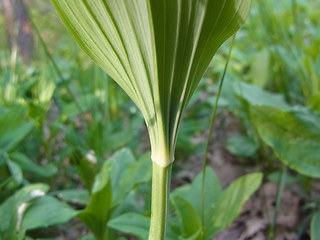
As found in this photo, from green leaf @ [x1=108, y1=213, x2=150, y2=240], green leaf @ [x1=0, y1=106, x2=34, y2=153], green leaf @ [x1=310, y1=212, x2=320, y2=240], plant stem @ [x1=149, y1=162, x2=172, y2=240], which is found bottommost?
green leaf @ [x1=310, y1=212, x2=320, y2=240]

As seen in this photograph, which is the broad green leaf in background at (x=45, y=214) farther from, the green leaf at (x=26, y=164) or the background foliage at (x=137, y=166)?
the green leaf at (x=26, y=164)

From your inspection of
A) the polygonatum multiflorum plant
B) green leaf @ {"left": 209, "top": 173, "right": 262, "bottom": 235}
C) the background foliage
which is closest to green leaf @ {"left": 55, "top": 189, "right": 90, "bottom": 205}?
the background foliage

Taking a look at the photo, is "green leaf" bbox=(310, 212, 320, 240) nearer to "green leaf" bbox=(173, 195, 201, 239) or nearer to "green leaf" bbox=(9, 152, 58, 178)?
"green leaf" bbox=(173, 195, 201, 239)

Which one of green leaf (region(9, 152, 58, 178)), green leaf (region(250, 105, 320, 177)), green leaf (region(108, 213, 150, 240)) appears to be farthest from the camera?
green leaf (region(9, 152, 58, 178))

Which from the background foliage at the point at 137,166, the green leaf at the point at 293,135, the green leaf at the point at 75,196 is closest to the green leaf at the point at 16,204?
the background foliage at the point at 137,166

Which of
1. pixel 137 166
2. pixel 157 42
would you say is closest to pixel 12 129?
pixel 137 166

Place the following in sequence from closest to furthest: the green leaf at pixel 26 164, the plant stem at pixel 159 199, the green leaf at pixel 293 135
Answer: the plant stem at pixel 159 199 < the green leaf at pixel 293 135 < the green leaf at pixel 26 164

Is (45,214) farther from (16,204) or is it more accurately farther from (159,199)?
(159,199)
